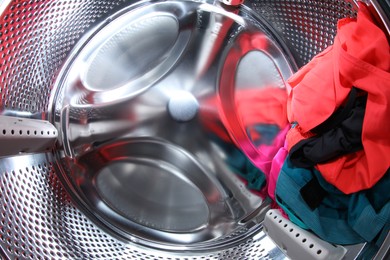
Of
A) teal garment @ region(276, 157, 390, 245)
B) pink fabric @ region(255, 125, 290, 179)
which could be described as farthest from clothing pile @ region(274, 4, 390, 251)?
pink fabric @ region(255, 125, 290, 179)

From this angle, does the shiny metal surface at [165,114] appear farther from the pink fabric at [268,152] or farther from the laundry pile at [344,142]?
the laundry pile at [344,142]

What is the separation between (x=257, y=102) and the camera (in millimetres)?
1079

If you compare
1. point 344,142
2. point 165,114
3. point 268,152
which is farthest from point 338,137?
point 165,114

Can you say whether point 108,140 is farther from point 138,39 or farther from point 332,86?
point 332,86

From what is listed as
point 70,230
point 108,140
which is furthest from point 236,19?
point 70,230

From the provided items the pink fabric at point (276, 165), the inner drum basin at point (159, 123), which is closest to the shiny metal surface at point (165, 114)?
the inner drum basin at point (159, 123)

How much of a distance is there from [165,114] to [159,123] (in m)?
0.03

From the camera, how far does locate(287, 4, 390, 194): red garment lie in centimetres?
67

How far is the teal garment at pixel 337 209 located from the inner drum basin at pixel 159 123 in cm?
23

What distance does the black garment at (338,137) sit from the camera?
2.32 feet

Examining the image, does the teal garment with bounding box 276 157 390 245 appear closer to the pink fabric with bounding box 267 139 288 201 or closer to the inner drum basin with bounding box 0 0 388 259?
the pink fabric with bounding box 267 139 288 201

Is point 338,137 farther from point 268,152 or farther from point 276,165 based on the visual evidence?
point 268,152

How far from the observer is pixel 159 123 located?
106 centimetres

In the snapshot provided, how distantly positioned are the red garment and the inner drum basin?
251 mm
